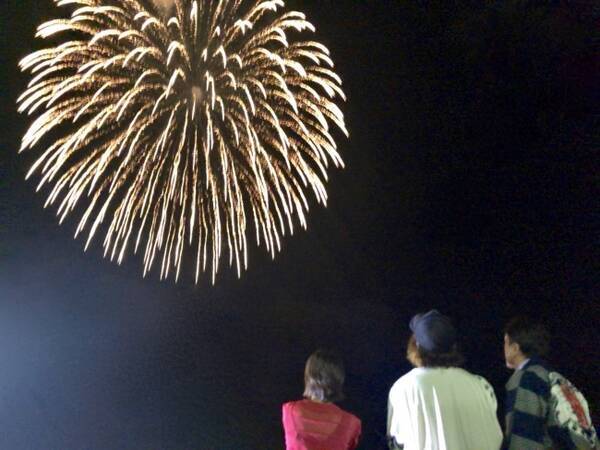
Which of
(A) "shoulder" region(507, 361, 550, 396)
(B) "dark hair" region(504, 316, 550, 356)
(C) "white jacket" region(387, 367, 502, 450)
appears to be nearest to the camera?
(C) "white jacket" region(387, 367, 502, 450)

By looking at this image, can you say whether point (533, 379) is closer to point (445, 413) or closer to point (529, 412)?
point (529, 412)

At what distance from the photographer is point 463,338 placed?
11.5 meters

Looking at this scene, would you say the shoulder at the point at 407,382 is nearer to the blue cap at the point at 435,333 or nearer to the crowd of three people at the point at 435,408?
the crowd of three people at the point at 435,408

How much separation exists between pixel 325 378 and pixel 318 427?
0.28 meters

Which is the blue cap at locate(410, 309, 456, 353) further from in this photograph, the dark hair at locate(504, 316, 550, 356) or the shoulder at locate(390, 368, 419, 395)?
the dark hair at locate(504, 316, 550, 356)

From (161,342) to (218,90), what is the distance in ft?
18.6

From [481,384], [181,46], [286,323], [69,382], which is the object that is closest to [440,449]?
[481,384]

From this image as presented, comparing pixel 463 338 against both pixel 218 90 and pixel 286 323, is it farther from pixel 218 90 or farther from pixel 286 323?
pixel 218 90

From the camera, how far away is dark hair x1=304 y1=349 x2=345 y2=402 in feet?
11.0

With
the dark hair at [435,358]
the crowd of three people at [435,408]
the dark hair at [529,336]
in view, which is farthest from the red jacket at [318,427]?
the dark hair at [529,336]

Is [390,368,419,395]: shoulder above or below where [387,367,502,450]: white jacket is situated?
above

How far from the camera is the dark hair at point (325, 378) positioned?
335 cm

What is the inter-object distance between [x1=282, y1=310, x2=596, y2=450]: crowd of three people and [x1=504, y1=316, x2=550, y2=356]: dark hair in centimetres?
9

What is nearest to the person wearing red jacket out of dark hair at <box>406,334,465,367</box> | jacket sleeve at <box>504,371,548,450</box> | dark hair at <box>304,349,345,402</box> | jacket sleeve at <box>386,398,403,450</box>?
dark hair at <box>304,349,345,402</box>
